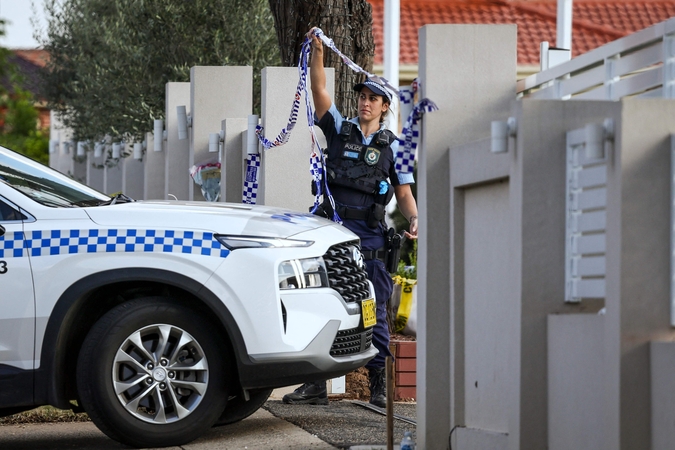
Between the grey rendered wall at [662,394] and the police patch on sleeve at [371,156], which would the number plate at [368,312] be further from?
the grey rendered wall at [662,394]

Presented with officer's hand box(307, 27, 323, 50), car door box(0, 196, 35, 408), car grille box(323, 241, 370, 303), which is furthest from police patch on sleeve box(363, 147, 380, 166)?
car door box(0, 196, 35, 408)

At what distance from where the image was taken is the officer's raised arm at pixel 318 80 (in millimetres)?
7555

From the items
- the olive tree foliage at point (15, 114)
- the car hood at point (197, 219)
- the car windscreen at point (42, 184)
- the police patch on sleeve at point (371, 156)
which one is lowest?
the car hood at point (197, 219)

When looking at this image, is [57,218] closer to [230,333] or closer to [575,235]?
[230,333]

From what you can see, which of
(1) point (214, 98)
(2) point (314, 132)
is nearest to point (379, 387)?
(2) point (314, 132)

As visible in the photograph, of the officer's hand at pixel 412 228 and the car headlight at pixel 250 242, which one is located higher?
the officer's hand at pixel 412 228

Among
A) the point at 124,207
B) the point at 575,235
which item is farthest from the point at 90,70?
the point at 575,235

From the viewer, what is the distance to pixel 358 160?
7793mm

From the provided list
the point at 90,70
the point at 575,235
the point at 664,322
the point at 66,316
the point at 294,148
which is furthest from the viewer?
the point at 90,70

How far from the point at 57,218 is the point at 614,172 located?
10.0 feet

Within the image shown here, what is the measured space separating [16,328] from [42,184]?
950 millimetres

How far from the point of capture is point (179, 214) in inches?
253

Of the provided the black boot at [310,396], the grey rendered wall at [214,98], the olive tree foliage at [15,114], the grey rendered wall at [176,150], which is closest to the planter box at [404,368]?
the black boot at [310,396]

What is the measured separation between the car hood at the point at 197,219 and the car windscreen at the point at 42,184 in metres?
0.32
